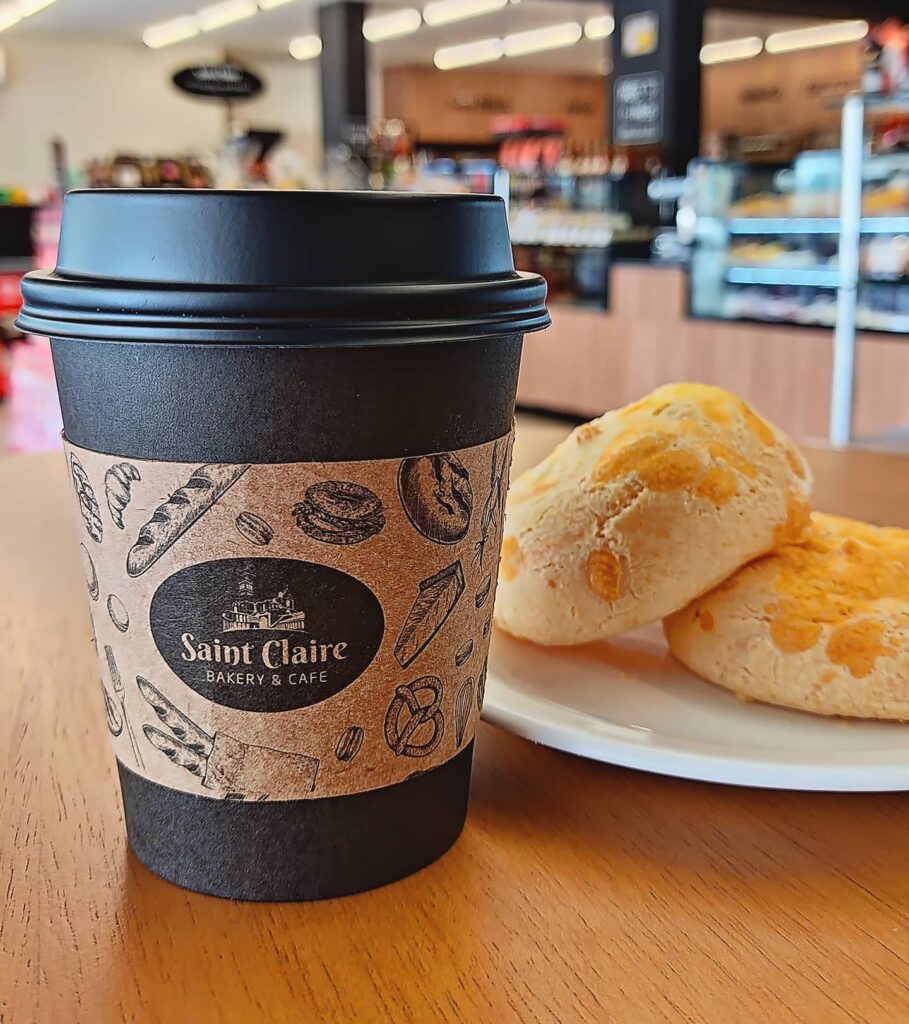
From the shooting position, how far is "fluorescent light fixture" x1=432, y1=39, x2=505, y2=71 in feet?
37.3

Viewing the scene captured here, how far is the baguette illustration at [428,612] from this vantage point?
1.50 ft

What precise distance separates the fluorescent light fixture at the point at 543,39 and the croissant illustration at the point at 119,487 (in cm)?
1066

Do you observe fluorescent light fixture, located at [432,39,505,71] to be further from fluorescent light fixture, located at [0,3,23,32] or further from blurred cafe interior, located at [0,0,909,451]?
fluorescent light fixture, located at [0,3,23,32]

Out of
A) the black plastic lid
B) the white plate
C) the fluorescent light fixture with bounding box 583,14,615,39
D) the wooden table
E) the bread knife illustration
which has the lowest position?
the wooden table

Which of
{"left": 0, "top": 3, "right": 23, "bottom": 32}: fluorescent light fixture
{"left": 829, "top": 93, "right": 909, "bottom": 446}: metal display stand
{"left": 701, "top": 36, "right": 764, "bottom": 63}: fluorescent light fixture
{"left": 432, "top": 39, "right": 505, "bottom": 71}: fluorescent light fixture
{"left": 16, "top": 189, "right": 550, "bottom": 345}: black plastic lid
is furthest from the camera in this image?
{"left": 432, "top": 39, "right": 505, "bottom": 71}: fluorescent light fixture

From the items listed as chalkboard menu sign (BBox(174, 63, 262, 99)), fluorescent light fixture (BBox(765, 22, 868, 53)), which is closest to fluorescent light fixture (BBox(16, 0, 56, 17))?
chalkboard menu sign (BBox(174, 63, 262, 99))

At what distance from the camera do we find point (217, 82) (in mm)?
5398

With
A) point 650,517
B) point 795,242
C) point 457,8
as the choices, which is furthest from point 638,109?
point 650,517

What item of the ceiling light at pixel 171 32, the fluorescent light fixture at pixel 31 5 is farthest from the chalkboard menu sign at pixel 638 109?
the fluorescent light fixture at pixel 31 5

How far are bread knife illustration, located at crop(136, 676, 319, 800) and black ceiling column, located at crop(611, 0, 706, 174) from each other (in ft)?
20.9

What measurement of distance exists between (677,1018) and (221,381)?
0.91ft

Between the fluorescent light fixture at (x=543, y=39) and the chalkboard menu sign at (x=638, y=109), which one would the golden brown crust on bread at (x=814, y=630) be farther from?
the fluorescent light fixture at (x=543, y=39)

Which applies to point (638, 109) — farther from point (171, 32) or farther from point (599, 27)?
point (171, 32)

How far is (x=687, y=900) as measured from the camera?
485 mm
